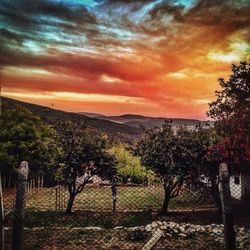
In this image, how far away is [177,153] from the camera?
14.1 m

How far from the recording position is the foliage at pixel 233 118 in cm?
1403

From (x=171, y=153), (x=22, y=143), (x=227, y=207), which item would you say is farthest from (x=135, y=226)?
(x=22, y=143)

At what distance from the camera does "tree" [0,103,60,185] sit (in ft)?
73.2

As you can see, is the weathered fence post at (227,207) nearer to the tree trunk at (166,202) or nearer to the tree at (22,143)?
the tree trunk at (166,202)

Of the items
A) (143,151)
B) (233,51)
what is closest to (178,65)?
(233,51)

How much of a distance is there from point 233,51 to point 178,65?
256 cm

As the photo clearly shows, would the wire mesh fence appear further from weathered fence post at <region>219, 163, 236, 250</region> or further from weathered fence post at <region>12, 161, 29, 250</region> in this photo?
weathered fence post at <region>219, 163, 236, 250</region>

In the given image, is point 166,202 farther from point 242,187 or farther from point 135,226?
point 242,187

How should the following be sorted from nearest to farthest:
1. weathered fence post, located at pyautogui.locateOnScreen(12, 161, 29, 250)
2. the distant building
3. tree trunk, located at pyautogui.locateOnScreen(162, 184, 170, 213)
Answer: weathered fence post, located at pyautogui.locateOnScreen(12, 161, 29, 250) → tree trunk, located at pyautogui.locateOnScreen(162, 184, 170, 213) → the distant building

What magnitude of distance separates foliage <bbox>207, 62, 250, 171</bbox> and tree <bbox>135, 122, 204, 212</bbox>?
25.7 inches

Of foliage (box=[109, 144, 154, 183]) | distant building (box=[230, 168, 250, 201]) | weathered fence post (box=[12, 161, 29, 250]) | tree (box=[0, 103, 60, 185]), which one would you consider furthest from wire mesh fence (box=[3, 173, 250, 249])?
foliage (box=[109, 144, 154, 183])

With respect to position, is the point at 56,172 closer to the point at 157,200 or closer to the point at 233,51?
the point at 157,200

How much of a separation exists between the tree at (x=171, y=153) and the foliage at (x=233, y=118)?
65cm

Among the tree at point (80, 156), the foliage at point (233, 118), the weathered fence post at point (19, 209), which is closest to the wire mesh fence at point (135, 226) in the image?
the weathered fence post at point (19, 209)
